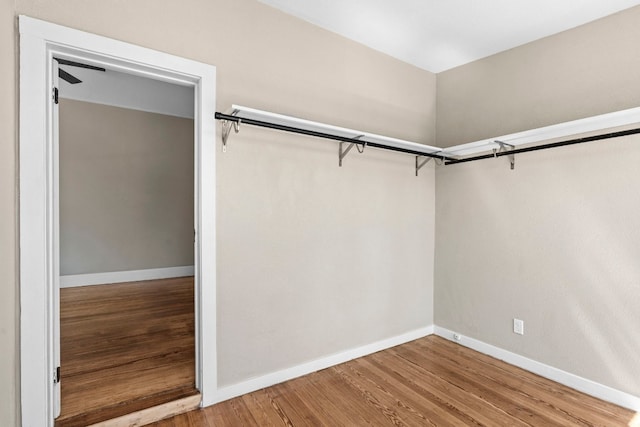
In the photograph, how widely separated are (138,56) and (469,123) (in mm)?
2730

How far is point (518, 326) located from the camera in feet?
8.64

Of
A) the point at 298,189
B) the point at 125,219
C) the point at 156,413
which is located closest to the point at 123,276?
the point at 125,219

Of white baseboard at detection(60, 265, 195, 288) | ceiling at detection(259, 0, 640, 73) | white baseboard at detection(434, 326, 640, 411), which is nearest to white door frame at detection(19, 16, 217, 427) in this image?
ceiling at detection(259, 0, 640, 73)

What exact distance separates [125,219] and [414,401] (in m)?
4.75

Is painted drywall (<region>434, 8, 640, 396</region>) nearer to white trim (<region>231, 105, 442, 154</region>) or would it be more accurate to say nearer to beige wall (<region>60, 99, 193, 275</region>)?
white trim (<region>231, 105, 442, 154</region>)

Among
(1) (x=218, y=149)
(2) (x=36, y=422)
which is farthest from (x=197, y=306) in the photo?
(1) (x=218, y=149)

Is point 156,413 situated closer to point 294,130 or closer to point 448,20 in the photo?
point 294,130

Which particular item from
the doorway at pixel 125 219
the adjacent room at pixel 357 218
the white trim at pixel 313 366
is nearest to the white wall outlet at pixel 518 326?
the adjacent room at pixel 357 218

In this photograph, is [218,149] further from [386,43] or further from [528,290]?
[528,290]

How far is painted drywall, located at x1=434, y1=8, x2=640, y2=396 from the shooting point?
2154 millimetres

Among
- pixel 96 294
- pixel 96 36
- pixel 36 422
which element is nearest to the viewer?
pixel 36 422

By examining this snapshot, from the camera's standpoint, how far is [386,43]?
8.97 ft

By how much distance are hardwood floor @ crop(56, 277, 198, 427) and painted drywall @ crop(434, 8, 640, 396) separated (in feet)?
8.24

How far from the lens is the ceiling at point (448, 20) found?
2.17 metres
